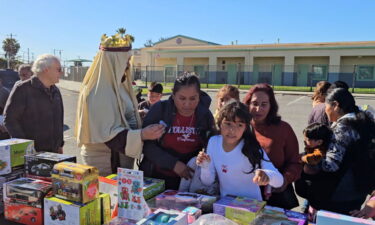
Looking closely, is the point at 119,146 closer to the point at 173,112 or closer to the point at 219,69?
the point at 173,112

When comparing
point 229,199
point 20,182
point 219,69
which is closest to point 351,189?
point 229,199

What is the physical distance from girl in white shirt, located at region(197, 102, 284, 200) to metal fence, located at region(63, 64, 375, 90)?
22.3 m

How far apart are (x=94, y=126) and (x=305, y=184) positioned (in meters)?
1.88

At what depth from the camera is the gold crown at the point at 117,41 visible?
2461mm

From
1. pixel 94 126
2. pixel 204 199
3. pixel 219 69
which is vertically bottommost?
pixel 204 199

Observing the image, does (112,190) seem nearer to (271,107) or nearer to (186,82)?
(186,82)

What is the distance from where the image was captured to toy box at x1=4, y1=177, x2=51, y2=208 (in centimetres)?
191

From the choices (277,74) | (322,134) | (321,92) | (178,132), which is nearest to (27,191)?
(178,132)

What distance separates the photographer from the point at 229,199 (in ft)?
6.32

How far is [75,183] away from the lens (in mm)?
1762

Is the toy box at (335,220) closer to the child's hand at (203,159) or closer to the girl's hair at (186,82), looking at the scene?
the child's hand at (203,159)

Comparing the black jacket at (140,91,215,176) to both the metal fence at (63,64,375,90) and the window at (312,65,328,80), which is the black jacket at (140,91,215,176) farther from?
the window at (312,65,328,80)

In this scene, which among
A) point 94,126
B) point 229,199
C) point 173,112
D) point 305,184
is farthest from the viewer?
point 305,184

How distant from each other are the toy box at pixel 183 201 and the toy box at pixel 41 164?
74 centimetres
